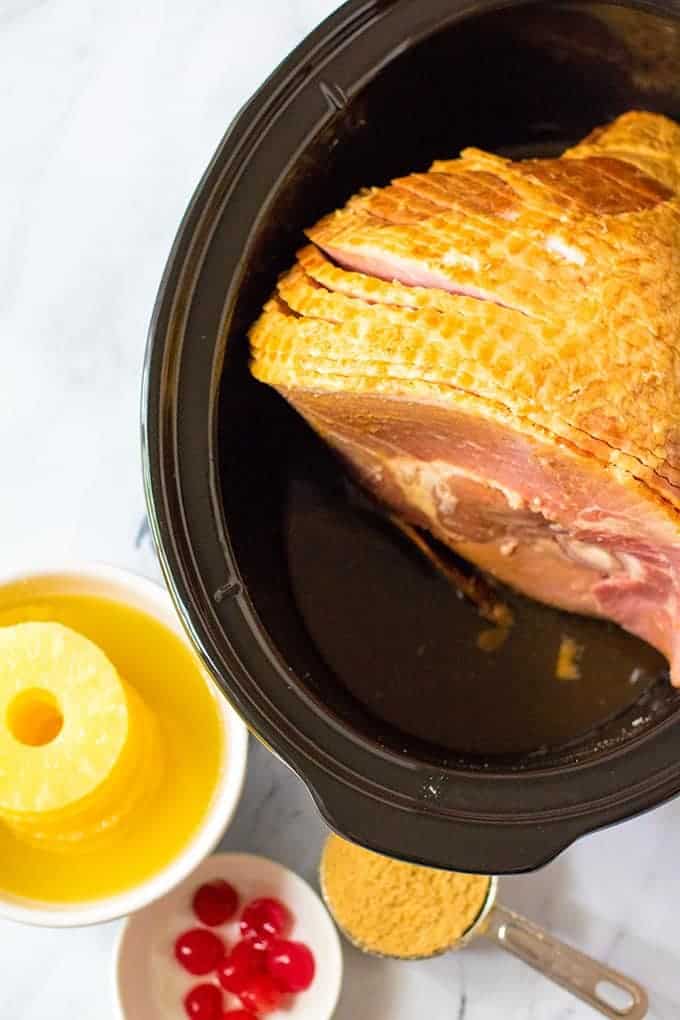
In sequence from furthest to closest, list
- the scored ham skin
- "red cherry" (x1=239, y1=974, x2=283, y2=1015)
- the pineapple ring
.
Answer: "red cherry" (x1=239, y1=974, x2=283, y2=1015) → the pineapple ring → the scored ham skin

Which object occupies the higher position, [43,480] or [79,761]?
[43,480]

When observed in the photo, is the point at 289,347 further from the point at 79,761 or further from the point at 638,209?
the point at 79,761

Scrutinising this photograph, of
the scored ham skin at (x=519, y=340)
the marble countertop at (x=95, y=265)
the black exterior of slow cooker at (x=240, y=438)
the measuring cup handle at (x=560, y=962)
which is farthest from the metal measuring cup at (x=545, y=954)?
the scored ham skin at (x=519, y=340)

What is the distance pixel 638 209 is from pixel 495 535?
0.32 m

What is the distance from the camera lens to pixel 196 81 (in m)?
1.26

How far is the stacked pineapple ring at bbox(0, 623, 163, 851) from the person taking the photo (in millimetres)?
1086

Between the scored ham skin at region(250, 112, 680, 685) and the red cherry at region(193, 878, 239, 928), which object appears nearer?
the scored ham skin at region(250, 112, 680, 685)

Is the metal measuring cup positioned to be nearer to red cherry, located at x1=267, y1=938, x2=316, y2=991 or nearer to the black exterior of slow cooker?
red cherry, located at x1=267, y1=938, x2=316, y2=991

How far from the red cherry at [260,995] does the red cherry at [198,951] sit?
5 cm

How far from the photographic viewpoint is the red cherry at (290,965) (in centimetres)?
123

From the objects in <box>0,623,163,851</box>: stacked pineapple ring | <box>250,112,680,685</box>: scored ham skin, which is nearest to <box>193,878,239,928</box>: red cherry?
<box>0,623,163,851</box>: stacked pineapple ring

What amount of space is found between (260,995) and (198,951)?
0.08 meters

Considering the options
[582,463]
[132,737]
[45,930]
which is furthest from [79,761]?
[582,463]

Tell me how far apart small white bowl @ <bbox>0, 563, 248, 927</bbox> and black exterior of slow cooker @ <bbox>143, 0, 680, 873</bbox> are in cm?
13
